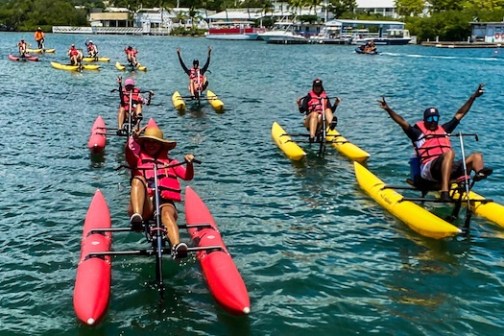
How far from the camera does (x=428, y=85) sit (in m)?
38.8

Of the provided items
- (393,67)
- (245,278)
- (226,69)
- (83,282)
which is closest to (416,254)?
(245,278)

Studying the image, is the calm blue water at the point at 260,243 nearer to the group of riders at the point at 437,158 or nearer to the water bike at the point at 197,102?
the water bike at the point at 197,102

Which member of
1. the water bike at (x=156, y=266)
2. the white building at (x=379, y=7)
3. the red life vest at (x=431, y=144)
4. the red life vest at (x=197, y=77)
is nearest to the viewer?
the water bike at (x=156, y=266)

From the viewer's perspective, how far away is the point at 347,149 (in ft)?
56.6

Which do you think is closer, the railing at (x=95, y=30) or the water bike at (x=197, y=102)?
the water bike at (x=197, y=102)

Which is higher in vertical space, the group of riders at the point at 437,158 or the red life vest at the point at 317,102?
the red life vest at the point at 317,102

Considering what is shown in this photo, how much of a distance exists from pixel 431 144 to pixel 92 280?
Answer: 24.1 ft

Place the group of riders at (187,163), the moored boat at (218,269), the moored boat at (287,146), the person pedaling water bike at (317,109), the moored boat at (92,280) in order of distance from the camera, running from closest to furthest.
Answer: the moored boat at (92,280), the moored boat at (218,269), the group of riders at (187,163), the moored boat at (287,146), the person pedaling water bike at (317,109)

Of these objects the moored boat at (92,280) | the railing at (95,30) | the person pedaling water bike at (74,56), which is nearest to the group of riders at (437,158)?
the moored boat at (92,280)

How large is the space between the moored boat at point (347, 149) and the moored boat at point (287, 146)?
1.20 metres

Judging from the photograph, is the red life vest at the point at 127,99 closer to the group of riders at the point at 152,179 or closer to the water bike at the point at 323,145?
the water bike at the point at 323,145

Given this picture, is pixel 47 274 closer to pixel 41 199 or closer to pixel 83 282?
pixel 83 282

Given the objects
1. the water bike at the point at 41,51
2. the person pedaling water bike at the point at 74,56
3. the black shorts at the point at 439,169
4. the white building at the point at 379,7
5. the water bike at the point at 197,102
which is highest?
the white building at the point at 379,7

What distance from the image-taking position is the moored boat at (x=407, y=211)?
10695 millimetres
